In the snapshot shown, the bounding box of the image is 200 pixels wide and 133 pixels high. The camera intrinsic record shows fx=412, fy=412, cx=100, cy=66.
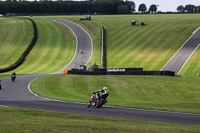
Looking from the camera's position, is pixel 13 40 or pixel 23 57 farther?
pixel 13 40

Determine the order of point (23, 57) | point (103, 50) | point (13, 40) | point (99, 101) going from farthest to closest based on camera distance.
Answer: point (13, 40) < point (103, 50) < point (23, 57) < point (99, 101)

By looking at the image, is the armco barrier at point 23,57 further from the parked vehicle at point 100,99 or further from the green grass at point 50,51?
the parked vehicle at point 100,99

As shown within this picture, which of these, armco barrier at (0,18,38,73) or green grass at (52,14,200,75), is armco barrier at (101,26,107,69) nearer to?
green grass at (52,14,200,75)

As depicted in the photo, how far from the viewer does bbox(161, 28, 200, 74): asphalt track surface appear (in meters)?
74.9

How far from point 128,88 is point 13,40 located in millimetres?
62395

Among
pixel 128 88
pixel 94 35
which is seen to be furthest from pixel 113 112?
pixel 94 35

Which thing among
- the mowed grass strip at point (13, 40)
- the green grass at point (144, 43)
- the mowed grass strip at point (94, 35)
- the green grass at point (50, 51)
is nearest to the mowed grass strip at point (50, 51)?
the green grass at point (50, 51)

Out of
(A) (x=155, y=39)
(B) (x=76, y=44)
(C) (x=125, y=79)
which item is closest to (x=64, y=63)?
(B) (x=76, y=44)

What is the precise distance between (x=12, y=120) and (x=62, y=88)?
23.5 meters

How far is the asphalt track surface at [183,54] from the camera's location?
246 feet

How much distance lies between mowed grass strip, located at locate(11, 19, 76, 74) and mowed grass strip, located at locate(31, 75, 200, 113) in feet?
87.9

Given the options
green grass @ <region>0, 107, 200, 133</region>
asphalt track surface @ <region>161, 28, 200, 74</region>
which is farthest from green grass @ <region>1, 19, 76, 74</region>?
green grass @ <region>0, 107, 200, 133</region>

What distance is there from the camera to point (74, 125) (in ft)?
69.5

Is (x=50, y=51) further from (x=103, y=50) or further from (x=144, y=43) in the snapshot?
(x=144, y=43)
